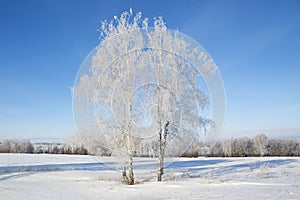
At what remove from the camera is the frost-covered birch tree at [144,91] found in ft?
45.2

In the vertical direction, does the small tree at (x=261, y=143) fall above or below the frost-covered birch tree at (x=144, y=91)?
below

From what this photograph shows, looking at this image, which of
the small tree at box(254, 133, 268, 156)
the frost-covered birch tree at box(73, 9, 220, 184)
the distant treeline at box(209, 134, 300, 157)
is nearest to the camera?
the frost-covered birch tree at box(73, 9, 220, 184)

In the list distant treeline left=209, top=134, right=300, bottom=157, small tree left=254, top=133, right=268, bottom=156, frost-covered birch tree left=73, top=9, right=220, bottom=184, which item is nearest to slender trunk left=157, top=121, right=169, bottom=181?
frost-covered birch tree left=73, top=9, right=220, bottom=184

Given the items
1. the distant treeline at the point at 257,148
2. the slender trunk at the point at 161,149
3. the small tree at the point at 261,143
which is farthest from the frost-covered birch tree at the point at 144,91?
the small tree at the point at 261,143

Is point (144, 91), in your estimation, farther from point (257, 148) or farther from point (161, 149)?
point (257, 148)

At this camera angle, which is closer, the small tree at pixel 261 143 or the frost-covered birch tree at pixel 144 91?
the frost-covered birch tree at pixel 144 91

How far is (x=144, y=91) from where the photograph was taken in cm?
1377

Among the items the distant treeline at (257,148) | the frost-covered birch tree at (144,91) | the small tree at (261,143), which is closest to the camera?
the frost-covered birch tree at (144,91)

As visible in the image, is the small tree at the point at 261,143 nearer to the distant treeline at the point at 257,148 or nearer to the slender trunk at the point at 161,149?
the distant treeline at the point at 257,148

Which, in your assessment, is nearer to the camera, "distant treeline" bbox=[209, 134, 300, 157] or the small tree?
"distant treeline" bbox=[209, 134, 300, 157]

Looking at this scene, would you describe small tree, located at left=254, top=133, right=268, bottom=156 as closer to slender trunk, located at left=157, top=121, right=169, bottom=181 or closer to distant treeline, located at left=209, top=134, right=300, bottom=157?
distant treeline, located at left=209, top=134, right=300, bottom=157

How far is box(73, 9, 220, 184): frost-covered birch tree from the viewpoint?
13789 mm

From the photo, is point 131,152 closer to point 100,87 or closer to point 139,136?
point 139,136

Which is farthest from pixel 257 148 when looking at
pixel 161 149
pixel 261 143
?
pixel 161 149
